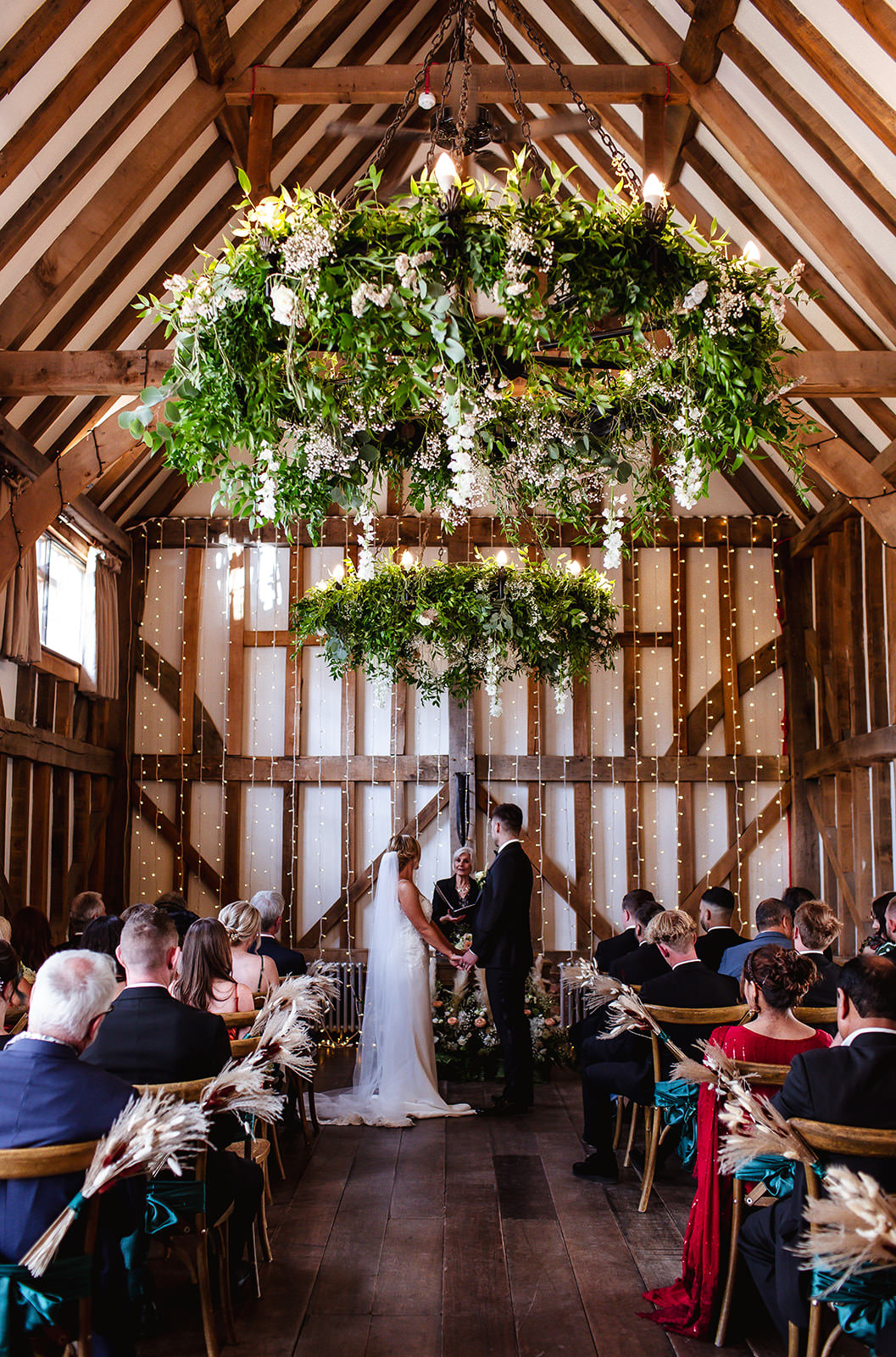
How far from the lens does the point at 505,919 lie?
6621 mm

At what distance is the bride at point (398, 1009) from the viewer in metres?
6.66

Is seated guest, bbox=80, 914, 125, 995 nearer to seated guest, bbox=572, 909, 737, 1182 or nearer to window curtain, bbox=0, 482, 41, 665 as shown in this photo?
seated guest, bbox=572, 909, 737, 1182

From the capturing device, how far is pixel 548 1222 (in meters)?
4.64

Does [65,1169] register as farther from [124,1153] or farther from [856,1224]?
[856,1224]

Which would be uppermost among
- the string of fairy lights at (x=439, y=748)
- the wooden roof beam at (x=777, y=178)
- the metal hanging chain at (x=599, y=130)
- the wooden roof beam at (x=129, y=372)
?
the wooden roof beam at (x=777, y=178)

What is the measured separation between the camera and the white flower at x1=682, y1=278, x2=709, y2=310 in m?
3.10

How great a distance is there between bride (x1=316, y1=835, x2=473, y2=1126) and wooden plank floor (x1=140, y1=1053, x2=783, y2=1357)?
56cm

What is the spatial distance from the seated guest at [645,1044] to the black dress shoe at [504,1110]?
1.11 m

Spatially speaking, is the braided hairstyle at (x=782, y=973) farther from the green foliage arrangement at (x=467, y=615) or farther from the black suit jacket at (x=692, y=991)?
the green foliage arrangement at (x=467, y=615)

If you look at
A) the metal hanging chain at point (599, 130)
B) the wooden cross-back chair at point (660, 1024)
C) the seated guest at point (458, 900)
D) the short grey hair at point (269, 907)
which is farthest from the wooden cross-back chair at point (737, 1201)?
the seated guest at point (458, 900)

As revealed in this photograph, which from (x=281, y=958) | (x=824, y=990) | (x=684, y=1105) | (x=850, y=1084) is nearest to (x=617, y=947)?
(x=824, y=990)

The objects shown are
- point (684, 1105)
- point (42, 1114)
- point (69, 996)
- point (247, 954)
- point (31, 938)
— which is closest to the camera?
point (42, 1114)

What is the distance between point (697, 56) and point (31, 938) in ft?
21.5

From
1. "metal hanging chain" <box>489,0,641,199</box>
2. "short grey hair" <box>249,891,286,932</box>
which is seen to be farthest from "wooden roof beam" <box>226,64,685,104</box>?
"short grey hair" <box>249,891,286,932</box>
